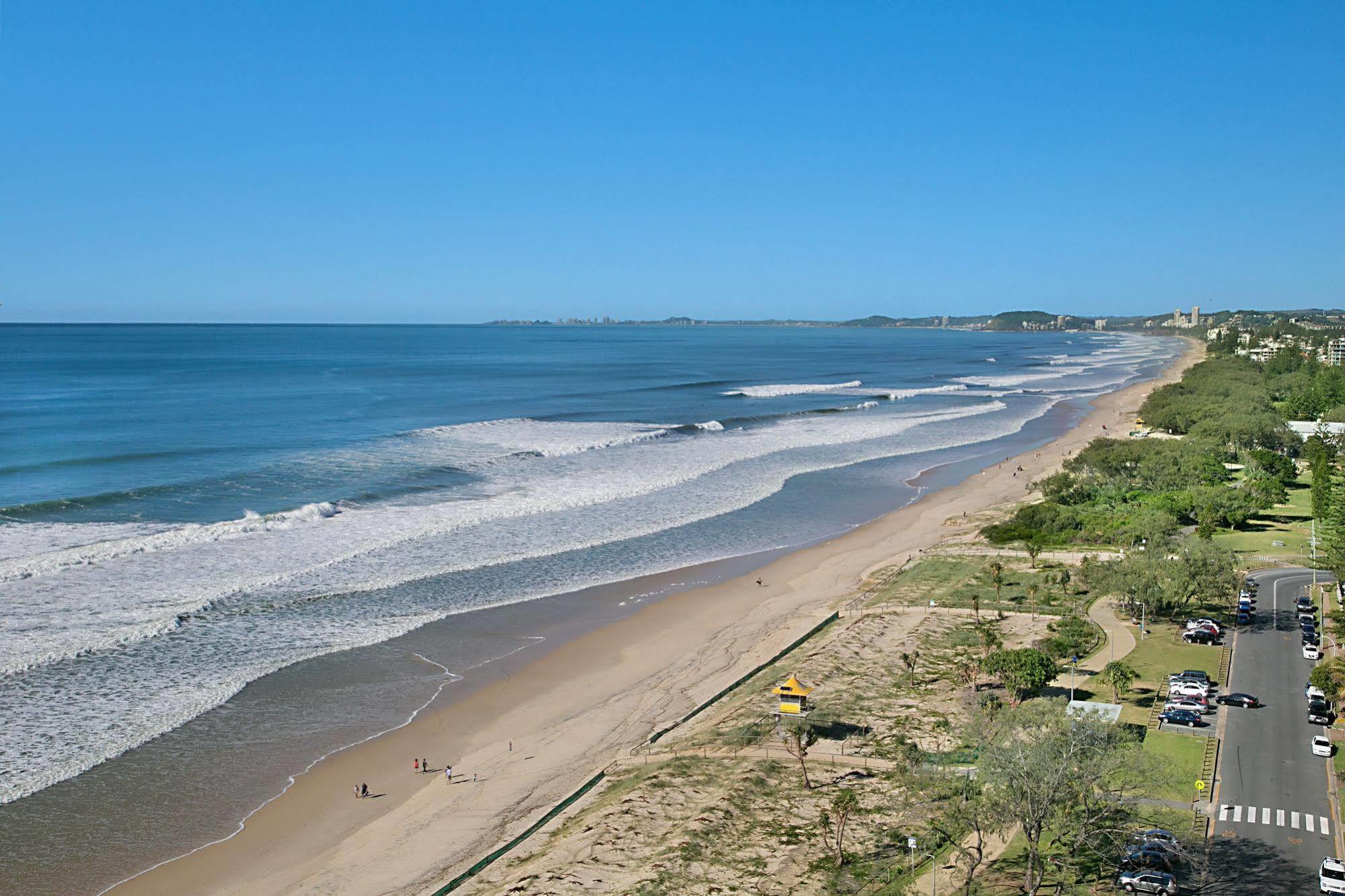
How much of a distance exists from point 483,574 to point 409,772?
14531 mm

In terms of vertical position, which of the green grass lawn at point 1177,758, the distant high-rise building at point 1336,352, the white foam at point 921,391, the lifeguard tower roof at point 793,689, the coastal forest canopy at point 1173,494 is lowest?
the green grass lawn at point 1177,758

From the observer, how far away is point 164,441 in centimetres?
6184

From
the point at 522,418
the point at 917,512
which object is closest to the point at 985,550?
the point at 917,512

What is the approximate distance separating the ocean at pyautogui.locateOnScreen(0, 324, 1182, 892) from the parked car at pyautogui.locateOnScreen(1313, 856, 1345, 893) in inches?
782

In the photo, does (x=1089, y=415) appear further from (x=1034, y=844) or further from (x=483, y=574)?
(x=1034, y=844)

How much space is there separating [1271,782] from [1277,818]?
1754 millimetres

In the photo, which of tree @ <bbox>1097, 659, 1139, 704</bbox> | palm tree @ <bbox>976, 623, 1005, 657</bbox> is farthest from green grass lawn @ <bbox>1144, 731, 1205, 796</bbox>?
palm tree @ <bbox>976, 623, 1005, 657</bbox>

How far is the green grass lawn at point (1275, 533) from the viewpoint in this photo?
39.7 metres

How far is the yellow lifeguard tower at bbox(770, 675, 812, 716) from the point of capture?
77.0 ft

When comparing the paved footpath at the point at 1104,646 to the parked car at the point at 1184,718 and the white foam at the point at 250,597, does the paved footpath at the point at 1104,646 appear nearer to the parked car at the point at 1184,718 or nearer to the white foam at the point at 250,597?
the parked car at the point at 1184,718

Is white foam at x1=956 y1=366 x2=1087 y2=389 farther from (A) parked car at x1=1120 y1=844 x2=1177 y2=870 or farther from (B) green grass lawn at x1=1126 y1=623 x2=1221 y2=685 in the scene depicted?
(A) parked car at x1=1120 y1=844 x2=1177 y2=870

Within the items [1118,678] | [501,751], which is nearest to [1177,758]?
[1118,678]

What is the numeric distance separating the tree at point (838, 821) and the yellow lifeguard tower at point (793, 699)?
3701mm

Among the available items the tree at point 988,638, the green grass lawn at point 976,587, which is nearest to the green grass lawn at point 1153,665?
the tree at point 988,638
